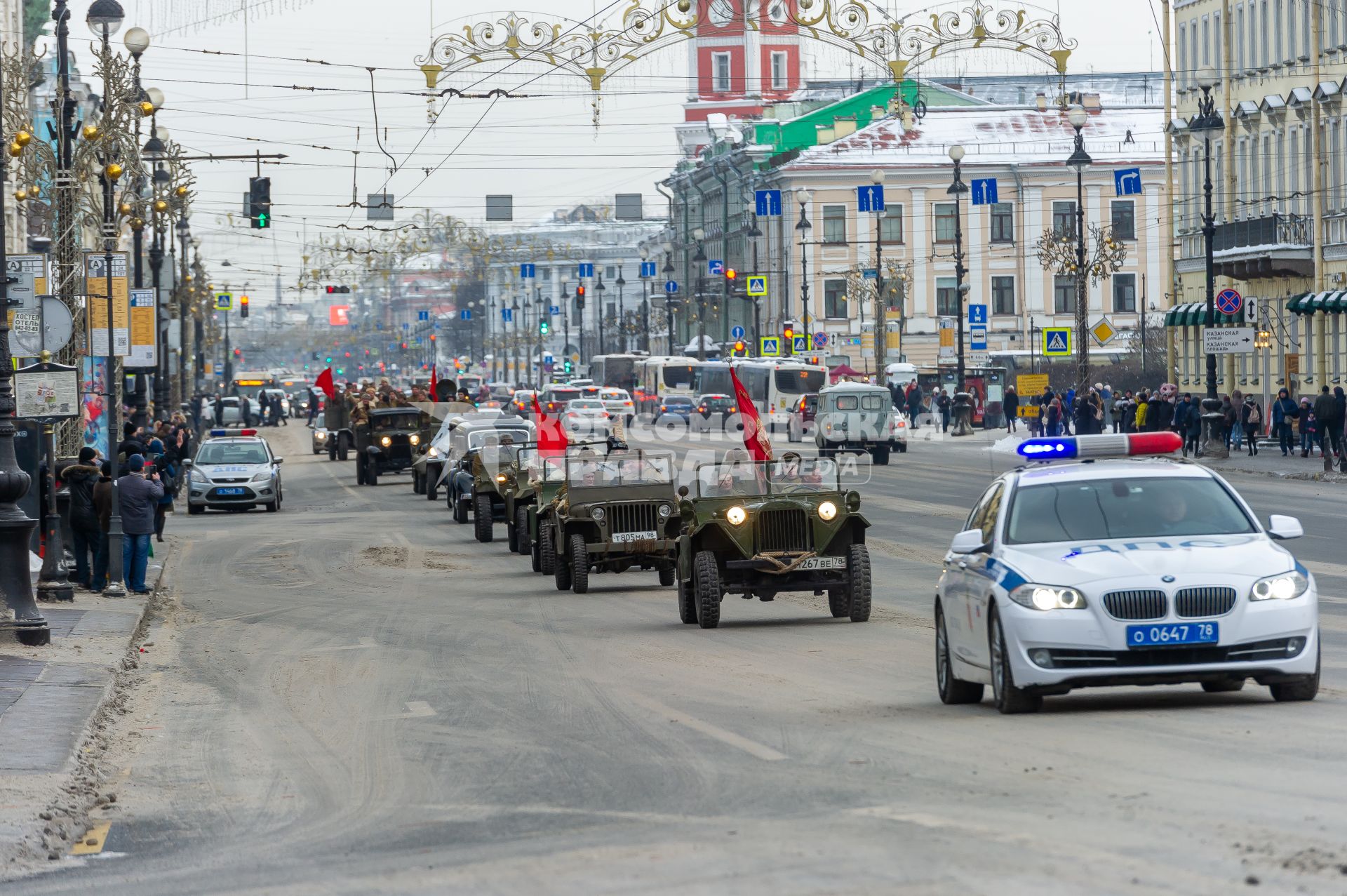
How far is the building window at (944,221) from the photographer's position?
106m

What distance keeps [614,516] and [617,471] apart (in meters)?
0.86

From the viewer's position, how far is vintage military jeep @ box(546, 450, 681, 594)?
2417cm

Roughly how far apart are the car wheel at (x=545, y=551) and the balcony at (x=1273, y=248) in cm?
3551

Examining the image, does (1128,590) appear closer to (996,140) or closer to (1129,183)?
(1129,183)

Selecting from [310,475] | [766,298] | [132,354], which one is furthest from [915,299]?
[132,354]

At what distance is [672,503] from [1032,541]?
11953 millimetres

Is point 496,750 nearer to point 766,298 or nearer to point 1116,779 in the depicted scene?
point 1116,779

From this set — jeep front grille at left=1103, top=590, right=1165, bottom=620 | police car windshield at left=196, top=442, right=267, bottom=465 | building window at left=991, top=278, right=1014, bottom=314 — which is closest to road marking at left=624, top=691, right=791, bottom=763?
jeep front grille at left=1103, top=590, right=1165, bottom=620

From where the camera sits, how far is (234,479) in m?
45.2

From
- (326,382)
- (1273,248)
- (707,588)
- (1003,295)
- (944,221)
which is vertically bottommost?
(707,588)

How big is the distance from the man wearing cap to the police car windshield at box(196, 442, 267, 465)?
2048cm

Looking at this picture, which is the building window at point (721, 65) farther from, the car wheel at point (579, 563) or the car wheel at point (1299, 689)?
the car wheel at point (1299, 689)

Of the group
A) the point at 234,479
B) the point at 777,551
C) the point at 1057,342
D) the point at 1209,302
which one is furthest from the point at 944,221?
the point at 777,551

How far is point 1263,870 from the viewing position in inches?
300
